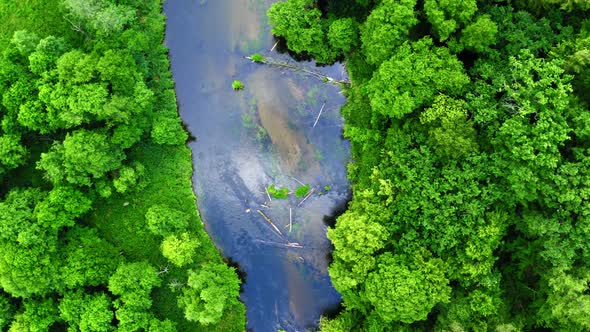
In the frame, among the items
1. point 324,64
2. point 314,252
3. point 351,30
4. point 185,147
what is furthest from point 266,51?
point 314,252

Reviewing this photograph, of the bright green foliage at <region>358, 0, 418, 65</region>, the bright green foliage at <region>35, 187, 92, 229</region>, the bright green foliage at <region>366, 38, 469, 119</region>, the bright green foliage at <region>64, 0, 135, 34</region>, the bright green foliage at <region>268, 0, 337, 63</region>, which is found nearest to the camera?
the bright green foliage at <region>358, 0, 418, 65</region>

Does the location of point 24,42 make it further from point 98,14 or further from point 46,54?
point 98,14

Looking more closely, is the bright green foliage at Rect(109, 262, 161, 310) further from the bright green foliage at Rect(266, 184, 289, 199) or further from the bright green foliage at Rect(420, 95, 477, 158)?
the bright green foliage at Rect(420, 95, 477, 158)

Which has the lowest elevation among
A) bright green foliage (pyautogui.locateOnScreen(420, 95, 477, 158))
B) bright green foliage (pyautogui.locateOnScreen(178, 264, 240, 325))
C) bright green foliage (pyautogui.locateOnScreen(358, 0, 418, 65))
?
bright green foliage (pyautogui.locateOnScreen(178, 264, 240, 325))

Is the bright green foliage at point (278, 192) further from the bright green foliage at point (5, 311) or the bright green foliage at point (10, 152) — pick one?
the bright green foliage at point (5, 311)

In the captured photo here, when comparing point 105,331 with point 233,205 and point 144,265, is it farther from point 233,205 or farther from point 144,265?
point 233,205

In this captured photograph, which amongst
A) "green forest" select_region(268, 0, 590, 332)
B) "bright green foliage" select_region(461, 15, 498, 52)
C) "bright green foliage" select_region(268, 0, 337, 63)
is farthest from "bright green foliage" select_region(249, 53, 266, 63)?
"bright green foliage" select_region(461, 15, 498, 52)
